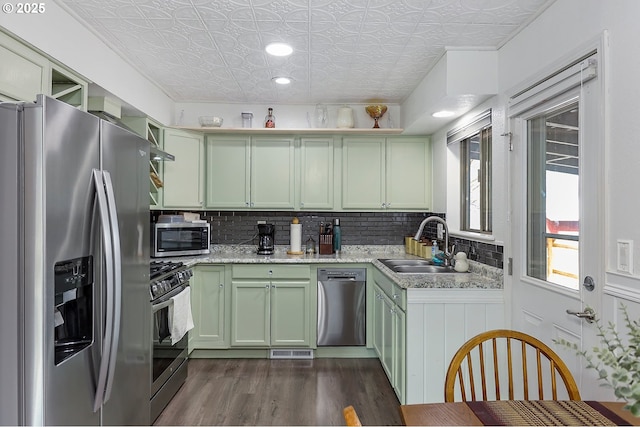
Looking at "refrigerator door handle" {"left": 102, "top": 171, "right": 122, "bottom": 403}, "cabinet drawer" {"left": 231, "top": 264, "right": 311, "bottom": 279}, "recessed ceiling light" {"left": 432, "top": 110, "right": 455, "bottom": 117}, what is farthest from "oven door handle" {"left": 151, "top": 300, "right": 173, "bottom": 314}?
"recessed ceiling light" {"left": 432, "top": 110, "right": 455, "bottom": 117}

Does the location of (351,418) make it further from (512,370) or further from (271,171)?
(271,171)

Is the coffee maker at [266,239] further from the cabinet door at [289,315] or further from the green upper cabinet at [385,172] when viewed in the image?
the green upper cabinet at [385,172]

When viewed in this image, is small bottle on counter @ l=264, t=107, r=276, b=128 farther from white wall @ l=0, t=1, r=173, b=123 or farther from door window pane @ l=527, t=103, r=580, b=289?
door window pane @ l=527, t=103, r=580, b=289

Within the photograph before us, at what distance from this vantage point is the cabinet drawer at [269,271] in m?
3.59

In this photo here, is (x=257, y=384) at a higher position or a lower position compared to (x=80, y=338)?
lower

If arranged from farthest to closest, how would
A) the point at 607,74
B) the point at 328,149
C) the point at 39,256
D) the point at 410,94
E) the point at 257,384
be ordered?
the point at 328,149, the point at 410,94, the point at 257,384, the point at 607,74, the point at 39,256

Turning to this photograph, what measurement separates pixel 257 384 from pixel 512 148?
247 centimetres

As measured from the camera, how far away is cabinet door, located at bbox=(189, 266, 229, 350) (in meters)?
3.59

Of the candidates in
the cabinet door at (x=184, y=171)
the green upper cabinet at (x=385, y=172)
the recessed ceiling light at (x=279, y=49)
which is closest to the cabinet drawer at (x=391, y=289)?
the green upper cabinet at (x=385, y=172)

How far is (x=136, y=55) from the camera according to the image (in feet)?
9.01

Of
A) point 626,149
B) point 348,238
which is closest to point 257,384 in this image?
point 348,238

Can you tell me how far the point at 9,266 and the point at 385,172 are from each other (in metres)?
3.28

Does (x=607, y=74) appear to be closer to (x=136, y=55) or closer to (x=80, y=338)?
(x=80, y=338)

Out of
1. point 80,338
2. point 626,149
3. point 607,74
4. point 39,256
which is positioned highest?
point 607,74
